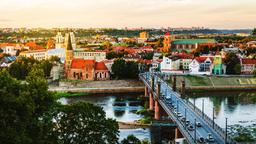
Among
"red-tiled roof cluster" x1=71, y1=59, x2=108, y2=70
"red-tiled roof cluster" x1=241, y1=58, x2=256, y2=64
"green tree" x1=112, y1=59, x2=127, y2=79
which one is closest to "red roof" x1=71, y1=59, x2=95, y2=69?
"red-tiled roof cluster" x1=71, y1=59, x2=108, y2=70

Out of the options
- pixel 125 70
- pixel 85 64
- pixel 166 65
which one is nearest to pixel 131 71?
pixel 125 70

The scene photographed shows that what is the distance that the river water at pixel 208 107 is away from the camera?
31969 millimetres

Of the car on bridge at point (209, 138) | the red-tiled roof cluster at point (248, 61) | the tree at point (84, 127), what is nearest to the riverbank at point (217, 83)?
the red-tiled roof cluster at point (248, 61)

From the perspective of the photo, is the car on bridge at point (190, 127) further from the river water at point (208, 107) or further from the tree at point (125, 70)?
the tree at point (125, 70)

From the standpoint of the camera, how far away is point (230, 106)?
3994cm

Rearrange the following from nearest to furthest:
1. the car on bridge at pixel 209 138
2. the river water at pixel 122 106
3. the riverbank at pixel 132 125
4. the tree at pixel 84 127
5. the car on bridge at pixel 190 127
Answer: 1. the tree at pixel 84 127
2. the car on bridge at pixel 209 138
3. the car on bridge at pixel 190 127
4. the river water at pixel 122 106
5. the riverbank at pixel 132 125

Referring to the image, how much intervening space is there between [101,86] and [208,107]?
15856mm

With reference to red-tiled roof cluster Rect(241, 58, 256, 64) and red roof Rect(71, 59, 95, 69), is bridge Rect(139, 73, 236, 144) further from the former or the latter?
red-tiled roof cluster Rect(241, 58, 256, 64)

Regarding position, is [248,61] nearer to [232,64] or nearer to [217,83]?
[232,64]

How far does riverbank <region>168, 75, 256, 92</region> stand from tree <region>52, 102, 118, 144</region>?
3314 centimetres

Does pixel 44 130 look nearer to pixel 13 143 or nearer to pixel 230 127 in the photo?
pixel 13 143

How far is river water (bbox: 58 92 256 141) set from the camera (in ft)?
105

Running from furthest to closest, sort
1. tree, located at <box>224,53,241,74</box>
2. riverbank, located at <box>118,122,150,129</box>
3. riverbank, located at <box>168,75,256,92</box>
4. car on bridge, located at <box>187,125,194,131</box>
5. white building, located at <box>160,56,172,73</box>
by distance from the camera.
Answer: white building, located at <box>160,56,172,73</box>, tree, located at <box>224,53,241,74</box>, riverbank, located at <box>168,75,256,92</box>, riverbank, located at <box>118,122,150,129</box>, car on bridge, located at <box>187,125,194,131</box>

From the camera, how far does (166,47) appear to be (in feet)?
293
